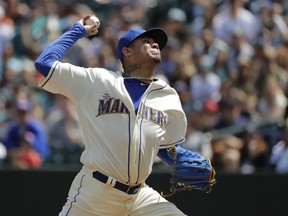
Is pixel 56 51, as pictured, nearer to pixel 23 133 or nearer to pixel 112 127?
pixel 112 127

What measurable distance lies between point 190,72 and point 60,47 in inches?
238

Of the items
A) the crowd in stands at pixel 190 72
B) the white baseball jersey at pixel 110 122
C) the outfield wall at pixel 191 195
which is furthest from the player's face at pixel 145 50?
the crowd in stands at pixel 190 72

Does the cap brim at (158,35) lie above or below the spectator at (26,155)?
above

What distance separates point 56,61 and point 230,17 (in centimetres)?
716

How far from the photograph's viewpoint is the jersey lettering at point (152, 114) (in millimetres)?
5930

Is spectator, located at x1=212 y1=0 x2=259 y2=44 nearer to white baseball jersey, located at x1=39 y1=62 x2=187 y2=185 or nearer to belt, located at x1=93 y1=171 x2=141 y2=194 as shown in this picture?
white baseball jersey, located at x1=39 y1=62 x2=187 y2=185

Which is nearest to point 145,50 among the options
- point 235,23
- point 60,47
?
point 60,47

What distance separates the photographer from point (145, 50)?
616cm

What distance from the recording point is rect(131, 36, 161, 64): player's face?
20.1 ft

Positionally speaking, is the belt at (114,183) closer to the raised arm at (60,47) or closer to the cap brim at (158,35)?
the raised arm at (60,47)

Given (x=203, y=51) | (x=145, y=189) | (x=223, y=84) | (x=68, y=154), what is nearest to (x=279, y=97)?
(x=223, y=84)

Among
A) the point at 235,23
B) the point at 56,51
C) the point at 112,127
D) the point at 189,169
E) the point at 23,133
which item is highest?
the point at 56,51

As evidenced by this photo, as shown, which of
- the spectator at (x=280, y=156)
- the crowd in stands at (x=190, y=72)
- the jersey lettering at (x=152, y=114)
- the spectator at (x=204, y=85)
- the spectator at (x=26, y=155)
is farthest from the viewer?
the spectator at (x=204, y=85)

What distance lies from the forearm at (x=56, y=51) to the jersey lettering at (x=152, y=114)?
0.65 meters
